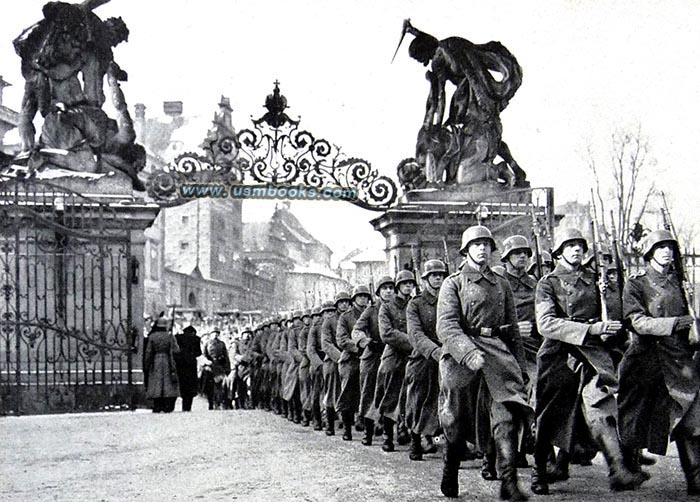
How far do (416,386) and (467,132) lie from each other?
30.8 ft

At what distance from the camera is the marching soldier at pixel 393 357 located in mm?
11812

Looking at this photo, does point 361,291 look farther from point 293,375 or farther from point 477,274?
point 477,274

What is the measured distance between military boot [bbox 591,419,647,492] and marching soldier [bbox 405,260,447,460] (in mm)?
2571

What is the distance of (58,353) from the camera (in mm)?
17109

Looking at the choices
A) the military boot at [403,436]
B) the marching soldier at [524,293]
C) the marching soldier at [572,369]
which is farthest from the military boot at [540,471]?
the military boot at [403,436]

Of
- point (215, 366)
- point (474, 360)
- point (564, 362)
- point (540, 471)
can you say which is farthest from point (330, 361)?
point (215, 366)

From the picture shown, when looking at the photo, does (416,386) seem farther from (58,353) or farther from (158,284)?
(158,284)

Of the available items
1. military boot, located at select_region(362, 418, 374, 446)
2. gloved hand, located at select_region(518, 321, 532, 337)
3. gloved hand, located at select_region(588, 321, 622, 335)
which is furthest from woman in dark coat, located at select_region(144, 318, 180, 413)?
gloved hand, located at select_region(588, 321, 622, 335)

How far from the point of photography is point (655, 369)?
8297 millimetres

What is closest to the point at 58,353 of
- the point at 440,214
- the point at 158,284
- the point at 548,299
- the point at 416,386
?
the point at 440,214

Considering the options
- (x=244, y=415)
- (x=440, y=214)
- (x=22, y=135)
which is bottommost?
(x=244, y=415)

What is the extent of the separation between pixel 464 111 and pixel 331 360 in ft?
22.6

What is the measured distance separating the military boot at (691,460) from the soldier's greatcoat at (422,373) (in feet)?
10.2

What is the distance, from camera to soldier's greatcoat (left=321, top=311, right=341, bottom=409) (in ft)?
46.8
